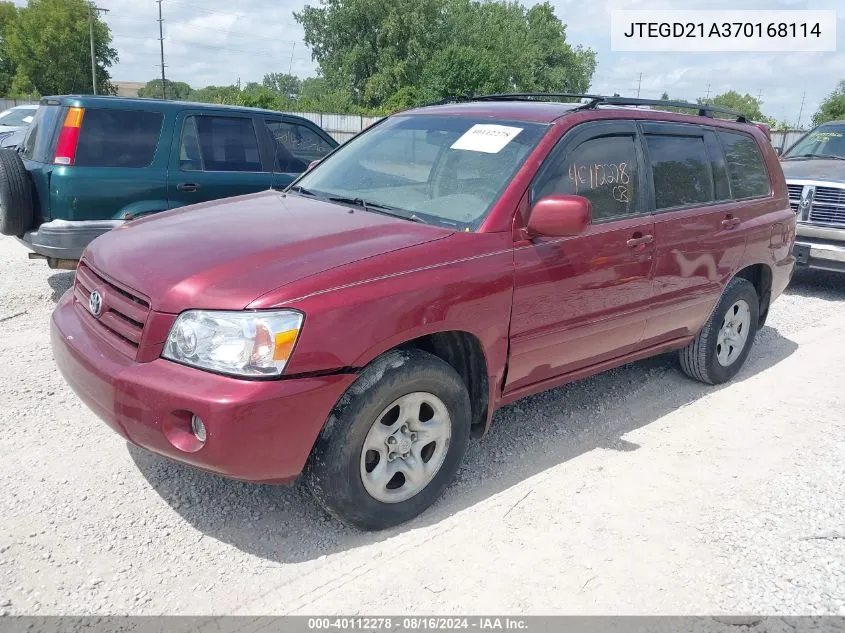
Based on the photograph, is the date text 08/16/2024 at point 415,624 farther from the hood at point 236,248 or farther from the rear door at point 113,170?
the rear door at point 113,170

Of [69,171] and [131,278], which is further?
[69,171]

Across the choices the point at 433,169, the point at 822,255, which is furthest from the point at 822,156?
the point at 433,169

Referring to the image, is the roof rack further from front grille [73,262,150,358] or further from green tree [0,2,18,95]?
green tree [0,2,18,95]

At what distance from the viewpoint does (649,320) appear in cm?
421

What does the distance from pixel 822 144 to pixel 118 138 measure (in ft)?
29.2

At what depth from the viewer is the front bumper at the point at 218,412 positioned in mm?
2488

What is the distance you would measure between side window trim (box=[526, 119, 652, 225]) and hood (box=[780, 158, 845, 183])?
17.2ft

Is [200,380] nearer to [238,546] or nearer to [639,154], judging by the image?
[238,546]

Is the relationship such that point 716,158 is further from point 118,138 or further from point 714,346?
point 118,138

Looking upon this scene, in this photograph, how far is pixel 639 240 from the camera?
Result: 394cm

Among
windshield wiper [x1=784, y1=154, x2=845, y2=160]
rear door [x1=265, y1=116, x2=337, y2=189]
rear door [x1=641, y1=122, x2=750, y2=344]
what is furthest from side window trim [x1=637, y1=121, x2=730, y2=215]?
windshield wiper [x1=784, y1=154, x2=845, y2=160]

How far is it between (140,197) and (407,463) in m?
4.22

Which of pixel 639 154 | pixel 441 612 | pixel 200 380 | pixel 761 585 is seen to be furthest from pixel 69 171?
pixel 761 585

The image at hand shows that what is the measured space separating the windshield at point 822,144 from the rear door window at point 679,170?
584 cm
